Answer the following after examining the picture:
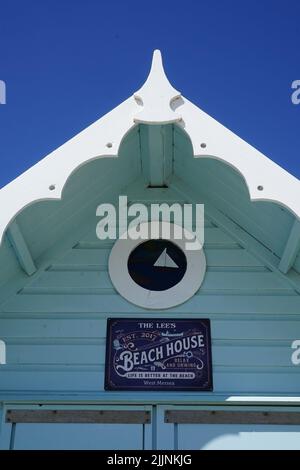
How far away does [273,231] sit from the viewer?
4.45 m

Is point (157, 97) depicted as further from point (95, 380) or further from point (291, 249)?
point (95, 380)

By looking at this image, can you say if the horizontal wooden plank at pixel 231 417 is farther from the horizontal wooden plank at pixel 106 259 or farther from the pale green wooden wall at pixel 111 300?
the horizontal wooden plank at pixel 106 259

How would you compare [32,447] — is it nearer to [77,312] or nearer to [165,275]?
[77,312]

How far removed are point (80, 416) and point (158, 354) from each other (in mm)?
746

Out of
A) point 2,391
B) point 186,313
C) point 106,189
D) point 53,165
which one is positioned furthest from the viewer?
point 106,189

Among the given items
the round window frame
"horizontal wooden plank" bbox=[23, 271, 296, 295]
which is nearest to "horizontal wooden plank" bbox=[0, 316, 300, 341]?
the round window frame

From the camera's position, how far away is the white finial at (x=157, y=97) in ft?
13.2

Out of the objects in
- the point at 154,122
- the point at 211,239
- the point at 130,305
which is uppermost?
the point at 154,122

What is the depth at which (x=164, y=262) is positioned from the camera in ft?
15.7

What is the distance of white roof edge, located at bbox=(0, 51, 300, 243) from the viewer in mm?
3826

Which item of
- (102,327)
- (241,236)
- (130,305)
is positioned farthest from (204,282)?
(102,327)

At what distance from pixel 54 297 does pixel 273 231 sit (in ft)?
6.10

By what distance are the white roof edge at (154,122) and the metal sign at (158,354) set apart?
1249 millimetres
